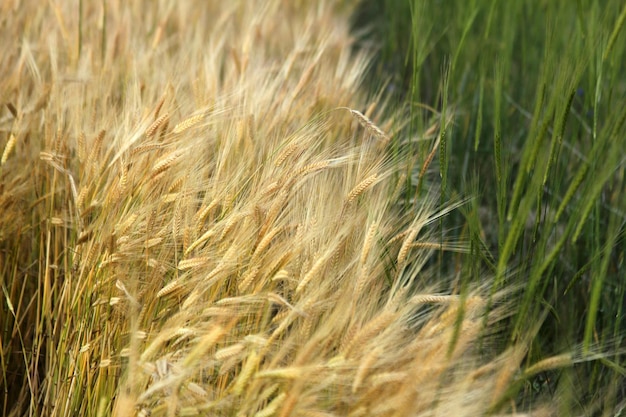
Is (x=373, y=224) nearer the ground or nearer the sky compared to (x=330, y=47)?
nearer the sky

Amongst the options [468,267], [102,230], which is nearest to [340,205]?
[468,267]

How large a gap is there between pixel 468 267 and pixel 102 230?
614 mm

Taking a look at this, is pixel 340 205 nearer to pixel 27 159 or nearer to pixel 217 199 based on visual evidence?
pixel 217 199

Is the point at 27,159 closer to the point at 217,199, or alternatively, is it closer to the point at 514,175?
the point at 217,199

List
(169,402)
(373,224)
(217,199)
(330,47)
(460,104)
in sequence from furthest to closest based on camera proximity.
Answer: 1. (330,47)
2. (460,104)
3. (217,199)
4. (373,224)
5. (169,402)

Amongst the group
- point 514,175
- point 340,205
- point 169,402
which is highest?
point 340,205

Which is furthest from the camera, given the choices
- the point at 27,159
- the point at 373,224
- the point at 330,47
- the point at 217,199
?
the point at 330,47

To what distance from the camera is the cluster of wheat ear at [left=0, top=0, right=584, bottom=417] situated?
3.40 ft

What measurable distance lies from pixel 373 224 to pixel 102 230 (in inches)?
18.3

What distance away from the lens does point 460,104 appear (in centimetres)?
230

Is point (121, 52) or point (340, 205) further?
point (121, 52)

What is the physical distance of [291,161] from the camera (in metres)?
1.34

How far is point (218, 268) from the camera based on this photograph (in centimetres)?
118

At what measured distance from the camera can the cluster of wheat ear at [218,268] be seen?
1035mm
